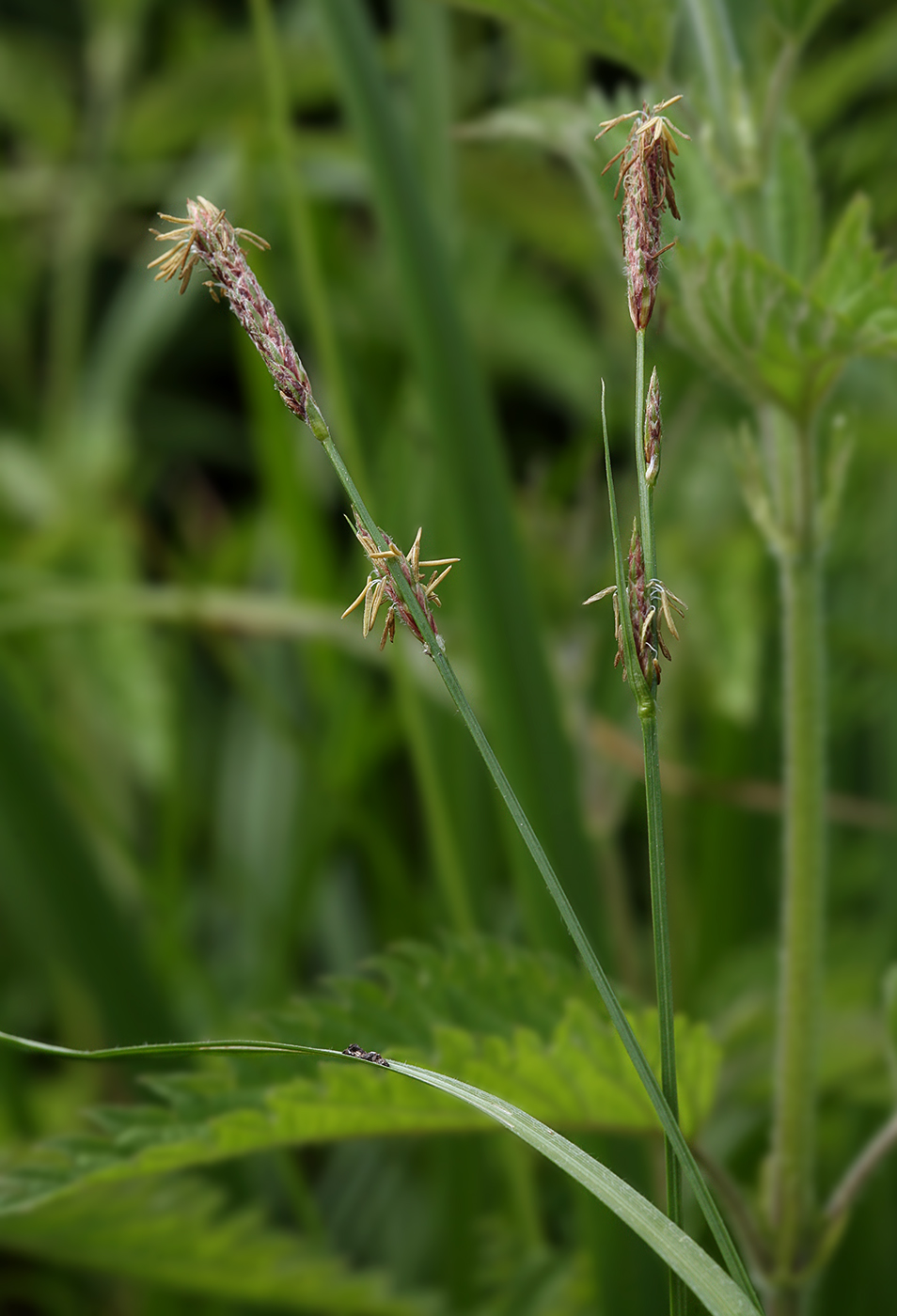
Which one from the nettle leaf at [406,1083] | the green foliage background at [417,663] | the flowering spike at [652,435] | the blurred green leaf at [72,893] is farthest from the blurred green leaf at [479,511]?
the flowering spike at [652,435]

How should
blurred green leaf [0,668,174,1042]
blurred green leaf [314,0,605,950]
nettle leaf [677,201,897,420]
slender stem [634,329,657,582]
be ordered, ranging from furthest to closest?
blurred green leaf [0,668,174,1042] < blurred green leaf [314,0,605,950] < nettle leaf [677,201,897,420] < slender stem [634,329,657,582]

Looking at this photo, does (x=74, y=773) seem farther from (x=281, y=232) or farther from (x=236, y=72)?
(x=236, y=72)

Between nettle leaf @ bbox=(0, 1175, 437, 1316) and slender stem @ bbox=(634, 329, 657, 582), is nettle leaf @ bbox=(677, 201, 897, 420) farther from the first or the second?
nettle leaf @ bbox=(0, 1175, 437, 1316)

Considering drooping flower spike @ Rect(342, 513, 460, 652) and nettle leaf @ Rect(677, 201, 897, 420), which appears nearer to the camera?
drooping flower spike @ Rect(342, 513, 460, 652)

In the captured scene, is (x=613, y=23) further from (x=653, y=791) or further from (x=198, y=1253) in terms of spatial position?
(x=198, y=1253)

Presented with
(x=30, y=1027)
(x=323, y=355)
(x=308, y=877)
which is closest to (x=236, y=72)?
(x=323, y=355)

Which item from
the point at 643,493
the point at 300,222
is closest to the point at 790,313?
the point at 643,493

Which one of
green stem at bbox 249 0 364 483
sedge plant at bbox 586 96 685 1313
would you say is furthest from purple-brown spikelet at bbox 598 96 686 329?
green stem at bbox 249 0 364 483
